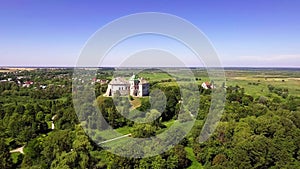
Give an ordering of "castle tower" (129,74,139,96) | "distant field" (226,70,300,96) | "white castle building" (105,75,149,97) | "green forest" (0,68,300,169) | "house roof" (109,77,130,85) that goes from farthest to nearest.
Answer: "distant field" (226,70,300,96) < "castle tower" (129,74,139,96) < "house roof" (109,77,130,85) < "white castle building" (105,75,149,97) < "green forest" (0,68,300,169)

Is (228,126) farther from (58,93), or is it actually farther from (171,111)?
(58,93)

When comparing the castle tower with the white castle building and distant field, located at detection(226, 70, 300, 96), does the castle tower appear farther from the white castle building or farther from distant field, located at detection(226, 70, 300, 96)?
distant field, located at detection(226, 70, 300, 96)

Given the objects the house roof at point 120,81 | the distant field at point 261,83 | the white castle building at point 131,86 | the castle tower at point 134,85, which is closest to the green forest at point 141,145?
the white castle building at point 131,86

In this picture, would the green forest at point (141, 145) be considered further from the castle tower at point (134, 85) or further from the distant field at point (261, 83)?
the distant field at point (261, 83)

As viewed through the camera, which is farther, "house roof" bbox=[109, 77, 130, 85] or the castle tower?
the castle tower

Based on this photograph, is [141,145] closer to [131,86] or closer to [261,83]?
[131,86]

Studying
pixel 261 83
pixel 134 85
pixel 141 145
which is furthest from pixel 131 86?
pixel 261 83

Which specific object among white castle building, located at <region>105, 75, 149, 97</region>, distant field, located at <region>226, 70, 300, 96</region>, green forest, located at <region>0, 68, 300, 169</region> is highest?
white castle building, located at <region>105, 75, 149, 97</region>

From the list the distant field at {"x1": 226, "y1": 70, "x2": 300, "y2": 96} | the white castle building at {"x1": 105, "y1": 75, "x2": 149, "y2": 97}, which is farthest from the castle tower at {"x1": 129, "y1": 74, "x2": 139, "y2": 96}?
the distant field at {"x1": 226, "y1": 70, "x2": 300, "y2": 96}
